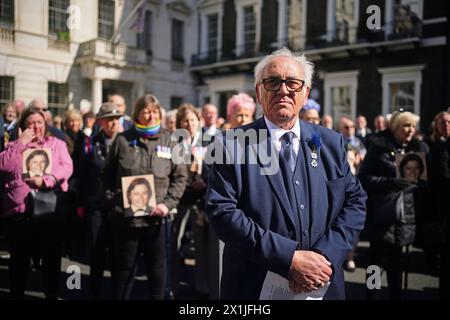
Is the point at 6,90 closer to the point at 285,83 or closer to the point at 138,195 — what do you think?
the point at 138,195

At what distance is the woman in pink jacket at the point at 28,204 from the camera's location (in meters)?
3.13

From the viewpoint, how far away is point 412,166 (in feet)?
11.1

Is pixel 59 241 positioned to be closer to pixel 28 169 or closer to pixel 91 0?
pixel 28 169

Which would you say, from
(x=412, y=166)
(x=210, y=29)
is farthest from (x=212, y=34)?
(x=412, y=166)

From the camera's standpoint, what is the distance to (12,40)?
10.5ft

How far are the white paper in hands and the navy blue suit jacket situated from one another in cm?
3

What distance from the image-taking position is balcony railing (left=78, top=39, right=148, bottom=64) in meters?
3.52

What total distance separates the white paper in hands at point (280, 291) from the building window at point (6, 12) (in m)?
2.83

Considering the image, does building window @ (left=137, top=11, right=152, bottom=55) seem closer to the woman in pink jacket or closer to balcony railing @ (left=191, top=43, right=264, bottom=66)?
balcony railing @ (left=191, top=43, right=264, bottom=66)

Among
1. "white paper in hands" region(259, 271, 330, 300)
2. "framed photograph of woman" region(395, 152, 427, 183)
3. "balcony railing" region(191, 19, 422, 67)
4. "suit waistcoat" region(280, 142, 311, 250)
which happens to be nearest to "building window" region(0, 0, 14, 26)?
"balcony railing" region(191, 19, 422, 67)

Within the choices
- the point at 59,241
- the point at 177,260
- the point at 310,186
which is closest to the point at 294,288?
the point at 310,186

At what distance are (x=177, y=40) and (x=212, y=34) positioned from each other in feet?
1.39

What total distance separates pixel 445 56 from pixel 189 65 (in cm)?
259

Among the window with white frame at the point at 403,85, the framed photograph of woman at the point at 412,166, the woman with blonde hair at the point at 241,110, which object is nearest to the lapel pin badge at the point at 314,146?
the framed photograph of woman at the point at 412,166
